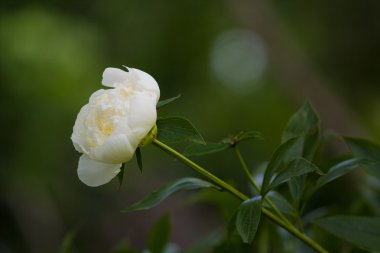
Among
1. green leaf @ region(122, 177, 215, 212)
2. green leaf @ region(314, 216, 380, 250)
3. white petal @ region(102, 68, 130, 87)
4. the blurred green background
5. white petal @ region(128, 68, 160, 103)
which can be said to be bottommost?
the blurred green background

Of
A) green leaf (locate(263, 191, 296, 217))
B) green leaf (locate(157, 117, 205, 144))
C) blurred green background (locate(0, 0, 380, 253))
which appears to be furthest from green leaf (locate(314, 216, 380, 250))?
blurred green background (locate(0, 0, 380, 253))

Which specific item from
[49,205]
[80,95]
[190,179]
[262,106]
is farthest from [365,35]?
[190,179]

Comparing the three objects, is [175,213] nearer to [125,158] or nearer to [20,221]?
[20,221]

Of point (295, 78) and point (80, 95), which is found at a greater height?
point (80, 95)

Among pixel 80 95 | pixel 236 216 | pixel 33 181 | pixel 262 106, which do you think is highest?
pixel 236 216

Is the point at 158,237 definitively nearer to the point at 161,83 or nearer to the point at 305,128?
the point at 305,128

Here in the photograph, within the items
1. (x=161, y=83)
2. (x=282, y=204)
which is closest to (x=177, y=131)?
(x=282, y=204)

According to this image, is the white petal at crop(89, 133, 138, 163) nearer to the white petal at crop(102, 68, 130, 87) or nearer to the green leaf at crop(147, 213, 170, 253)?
the white petal at crop(102, 68, 130, 87)

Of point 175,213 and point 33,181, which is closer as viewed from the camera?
point 33,181
